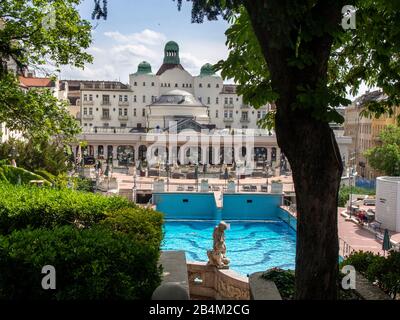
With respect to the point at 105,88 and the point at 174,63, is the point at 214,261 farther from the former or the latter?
the point at 174,63

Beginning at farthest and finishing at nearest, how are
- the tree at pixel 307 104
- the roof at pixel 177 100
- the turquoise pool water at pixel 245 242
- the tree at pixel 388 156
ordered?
the roof at pixel 177 100 → the tree at pixel 388 156 → the turquoise pool water at pixel 245 242 → the tree at pixel 307 104

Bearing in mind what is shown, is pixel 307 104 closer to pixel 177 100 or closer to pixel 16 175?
pixel 16 175

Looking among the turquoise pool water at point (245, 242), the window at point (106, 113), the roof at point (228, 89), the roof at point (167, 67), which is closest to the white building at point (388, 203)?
the turquoise pool water at point (245, 242)

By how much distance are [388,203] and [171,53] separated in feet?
245

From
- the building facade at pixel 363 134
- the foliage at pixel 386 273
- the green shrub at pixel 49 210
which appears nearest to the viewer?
the foliage at pixel 386 273

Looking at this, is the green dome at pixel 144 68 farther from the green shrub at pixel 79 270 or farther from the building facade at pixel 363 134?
the green shrub at pixel 79 270

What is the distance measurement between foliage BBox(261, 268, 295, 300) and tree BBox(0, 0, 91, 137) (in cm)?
902

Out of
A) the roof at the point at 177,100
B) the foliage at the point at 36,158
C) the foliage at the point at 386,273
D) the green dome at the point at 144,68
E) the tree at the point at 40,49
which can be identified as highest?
the green dome at the point at 144,68

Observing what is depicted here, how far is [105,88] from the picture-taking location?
88.2 m

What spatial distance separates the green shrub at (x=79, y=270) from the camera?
22.8 feet

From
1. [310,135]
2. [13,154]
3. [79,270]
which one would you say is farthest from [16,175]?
[310,135]

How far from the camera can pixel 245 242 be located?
2880 cm

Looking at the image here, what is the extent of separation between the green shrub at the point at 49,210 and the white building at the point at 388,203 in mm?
19372
